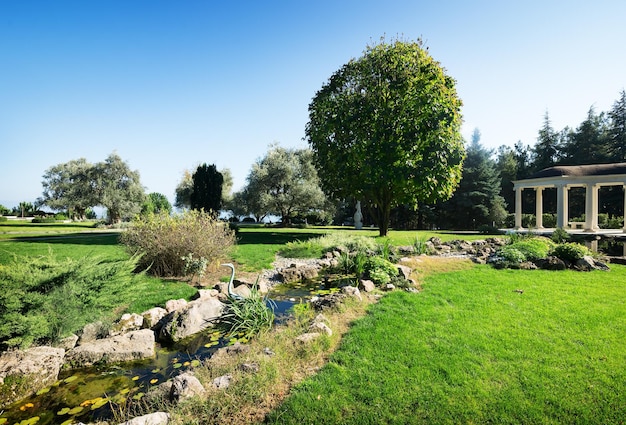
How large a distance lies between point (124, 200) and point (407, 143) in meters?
32.9

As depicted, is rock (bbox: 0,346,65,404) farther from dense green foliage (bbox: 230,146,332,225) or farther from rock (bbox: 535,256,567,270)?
dense green foliage (bbox: 230,146,332,225)

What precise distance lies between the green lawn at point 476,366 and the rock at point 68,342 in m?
3.51

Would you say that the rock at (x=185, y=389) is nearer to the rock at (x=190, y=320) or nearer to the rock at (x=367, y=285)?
the rock at (x=190, y=320)

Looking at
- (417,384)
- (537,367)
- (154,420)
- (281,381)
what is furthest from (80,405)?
(537,367)

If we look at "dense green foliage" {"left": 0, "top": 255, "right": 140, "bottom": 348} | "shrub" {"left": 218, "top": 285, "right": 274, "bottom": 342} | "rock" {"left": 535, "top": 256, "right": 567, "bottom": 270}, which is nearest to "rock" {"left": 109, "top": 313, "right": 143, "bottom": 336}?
"dense green foliage" {"left": 0, "top": 255, "right": 140, "bottom": 348}

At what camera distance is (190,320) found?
5.34 meters

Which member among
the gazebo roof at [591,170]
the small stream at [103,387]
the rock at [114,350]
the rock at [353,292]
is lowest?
the small stream at [103,387]

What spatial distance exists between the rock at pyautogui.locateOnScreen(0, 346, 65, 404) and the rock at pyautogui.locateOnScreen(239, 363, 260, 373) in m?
2.40

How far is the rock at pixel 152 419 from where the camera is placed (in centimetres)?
287

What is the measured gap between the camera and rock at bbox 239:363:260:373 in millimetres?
3613

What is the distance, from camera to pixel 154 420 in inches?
114

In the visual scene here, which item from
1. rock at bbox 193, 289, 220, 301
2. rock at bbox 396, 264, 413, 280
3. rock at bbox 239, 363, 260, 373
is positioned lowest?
rock at bbox 239, 363, 260, 373

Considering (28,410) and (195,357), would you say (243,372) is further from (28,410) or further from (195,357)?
(28,410)

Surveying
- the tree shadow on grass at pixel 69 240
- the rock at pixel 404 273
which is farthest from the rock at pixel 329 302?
the tree shadow on grass at pixel 69 240
